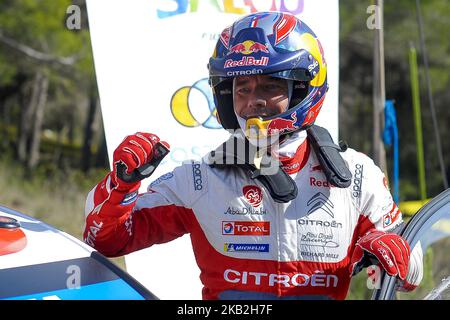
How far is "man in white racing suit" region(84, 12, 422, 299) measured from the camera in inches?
126

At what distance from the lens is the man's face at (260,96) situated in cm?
326

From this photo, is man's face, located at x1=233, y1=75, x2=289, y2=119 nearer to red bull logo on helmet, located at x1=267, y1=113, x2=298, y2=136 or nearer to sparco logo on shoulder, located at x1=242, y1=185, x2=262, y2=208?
red bull logo on helmet, located at x1=267, y1=113, x2=298, y2=136

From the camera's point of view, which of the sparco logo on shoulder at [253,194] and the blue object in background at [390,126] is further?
the blue object in background at [390,126]

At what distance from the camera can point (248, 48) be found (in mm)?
3258

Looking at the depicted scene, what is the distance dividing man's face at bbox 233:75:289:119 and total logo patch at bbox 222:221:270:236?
1.39 ft

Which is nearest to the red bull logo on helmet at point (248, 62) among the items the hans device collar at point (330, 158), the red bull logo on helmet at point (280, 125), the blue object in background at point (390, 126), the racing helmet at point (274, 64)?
the racing helmet at point (274, 64)

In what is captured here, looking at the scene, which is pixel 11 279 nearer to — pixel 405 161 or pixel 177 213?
pixel 177 213

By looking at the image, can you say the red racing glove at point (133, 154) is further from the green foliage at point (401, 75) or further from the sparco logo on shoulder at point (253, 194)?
the green foliage at point (401, 75)

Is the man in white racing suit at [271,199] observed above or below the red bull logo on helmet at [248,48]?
below

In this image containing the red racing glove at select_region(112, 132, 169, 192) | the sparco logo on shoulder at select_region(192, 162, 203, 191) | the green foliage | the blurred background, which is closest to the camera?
the red racing glove at select_region(112, 132, 169, 192)

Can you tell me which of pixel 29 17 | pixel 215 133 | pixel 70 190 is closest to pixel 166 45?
pixel 215 133

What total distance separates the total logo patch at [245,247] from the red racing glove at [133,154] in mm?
526

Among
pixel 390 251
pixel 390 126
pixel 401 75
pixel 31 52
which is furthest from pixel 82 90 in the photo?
pixel 390 251

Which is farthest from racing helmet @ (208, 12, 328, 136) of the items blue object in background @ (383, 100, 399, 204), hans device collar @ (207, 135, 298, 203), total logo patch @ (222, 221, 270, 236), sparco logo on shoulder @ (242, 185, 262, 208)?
blue object in background @ (383, 100, 399, 204)
